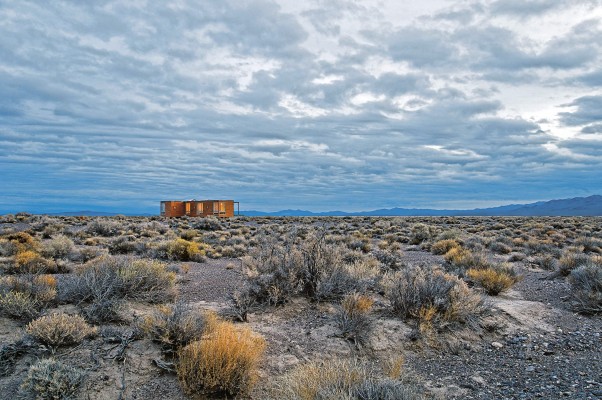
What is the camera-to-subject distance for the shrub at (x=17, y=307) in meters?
6.87

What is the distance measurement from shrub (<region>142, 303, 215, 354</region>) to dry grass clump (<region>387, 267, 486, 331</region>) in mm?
3796

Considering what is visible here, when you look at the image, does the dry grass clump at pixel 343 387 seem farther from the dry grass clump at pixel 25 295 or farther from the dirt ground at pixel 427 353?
the dry grass clump at pixel 25 295

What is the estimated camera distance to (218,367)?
5445 mm

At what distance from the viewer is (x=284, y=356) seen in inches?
265

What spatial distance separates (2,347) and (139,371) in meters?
1.91

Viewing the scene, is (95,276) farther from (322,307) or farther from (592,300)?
(592,300)

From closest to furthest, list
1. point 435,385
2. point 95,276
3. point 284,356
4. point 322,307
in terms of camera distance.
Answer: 1. point 435,385
2. point 284,356
3. point 95,276
4. point 322,307

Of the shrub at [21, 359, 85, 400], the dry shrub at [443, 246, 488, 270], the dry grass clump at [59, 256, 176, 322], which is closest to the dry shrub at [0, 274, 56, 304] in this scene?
the dry grass clump at [59, 256, 176, 322]

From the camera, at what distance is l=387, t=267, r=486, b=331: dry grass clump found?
8047mm

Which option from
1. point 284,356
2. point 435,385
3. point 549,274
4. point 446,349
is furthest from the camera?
point 549,274

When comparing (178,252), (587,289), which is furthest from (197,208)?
(587,289)

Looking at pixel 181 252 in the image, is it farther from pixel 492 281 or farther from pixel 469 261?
pixel 492 281

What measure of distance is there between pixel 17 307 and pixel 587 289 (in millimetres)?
11740

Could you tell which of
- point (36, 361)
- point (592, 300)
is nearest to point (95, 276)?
point (36, 361)
